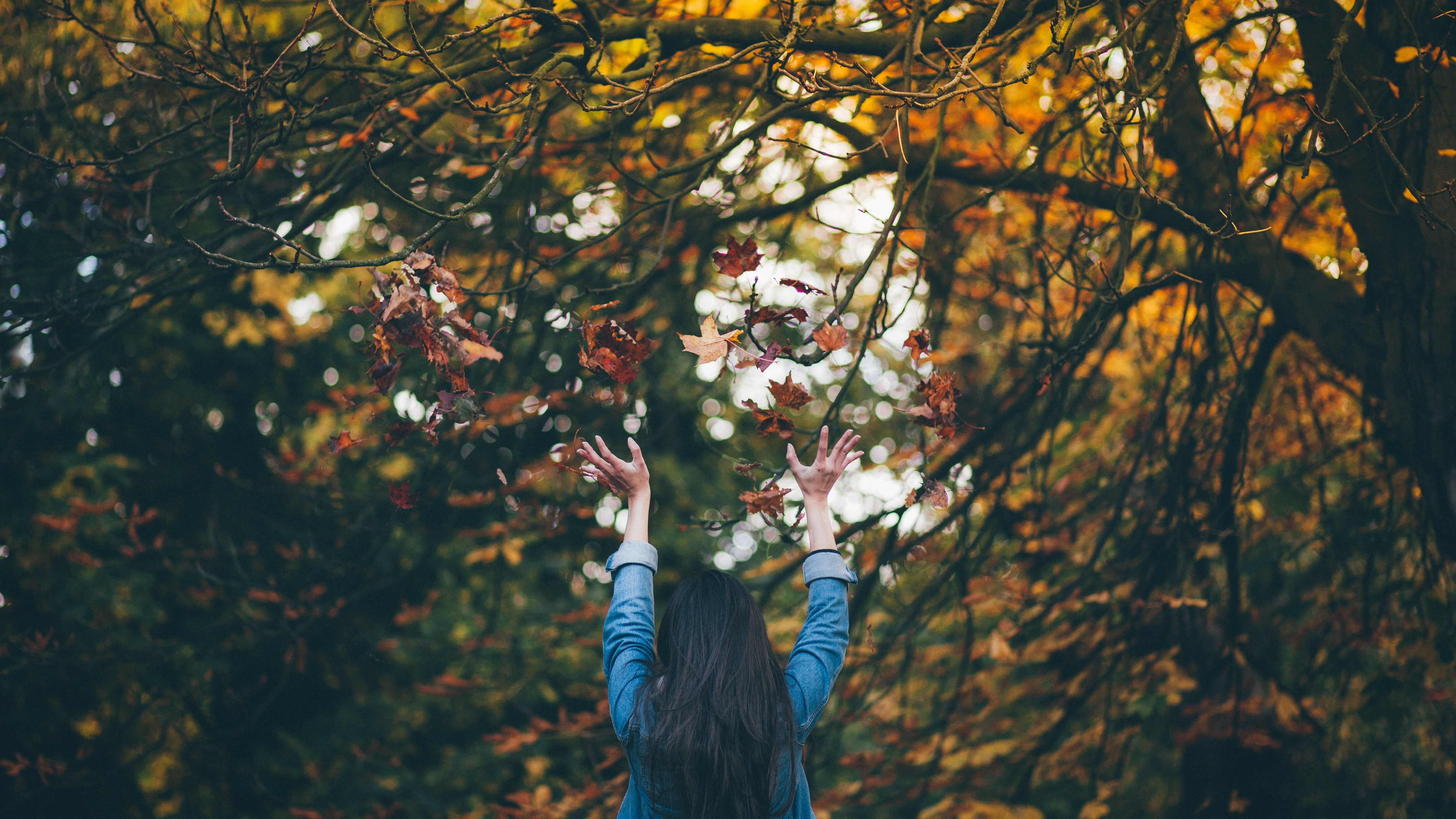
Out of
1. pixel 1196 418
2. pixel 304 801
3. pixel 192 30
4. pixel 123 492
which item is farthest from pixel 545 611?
pixel 1196 418

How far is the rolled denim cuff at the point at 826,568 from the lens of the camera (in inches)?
72.6

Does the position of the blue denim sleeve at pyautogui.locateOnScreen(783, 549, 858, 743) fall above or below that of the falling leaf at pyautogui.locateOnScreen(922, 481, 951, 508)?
below

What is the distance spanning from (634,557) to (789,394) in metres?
0.59

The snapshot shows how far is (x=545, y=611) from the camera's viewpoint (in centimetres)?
656

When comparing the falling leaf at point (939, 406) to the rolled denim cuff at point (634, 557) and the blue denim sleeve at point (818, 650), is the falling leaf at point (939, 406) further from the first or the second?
the rolled denim cuff at point (634, 557)

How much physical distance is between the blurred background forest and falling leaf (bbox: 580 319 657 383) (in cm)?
1

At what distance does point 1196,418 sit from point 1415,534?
878 millimetres

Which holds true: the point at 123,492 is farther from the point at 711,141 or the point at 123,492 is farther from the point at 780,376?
the point at 711,141

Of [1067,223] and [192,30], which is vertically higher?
[192,30]

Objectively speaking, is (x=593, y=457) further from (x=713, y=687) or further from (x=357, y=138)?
(x=357, y=138)

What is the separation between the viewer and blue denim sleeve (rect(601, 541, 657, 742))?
168 centimetres

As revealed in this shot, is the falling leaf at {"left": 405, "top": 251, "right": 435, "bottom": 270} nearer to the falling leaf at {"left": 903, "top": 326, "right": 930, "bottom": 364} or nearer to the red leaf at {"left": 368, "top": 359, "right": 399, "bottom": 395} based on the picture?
the red leaf at {"left": 368, "top": 359, "right": 399, "bottom": 395}

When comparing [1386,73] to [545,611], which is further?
[545,611]

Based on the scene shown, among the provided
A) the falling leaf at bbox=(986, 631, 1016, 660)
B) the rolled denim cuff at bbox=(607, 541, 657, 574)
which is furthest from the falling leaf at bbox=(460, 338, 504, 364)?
the falling leaf at bbox=(986, 631, 1016, 660)
